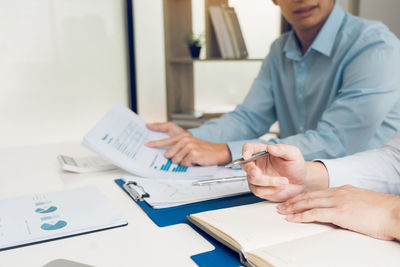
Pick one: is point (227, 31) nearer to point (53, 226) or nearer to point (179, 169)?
point (179, 169)

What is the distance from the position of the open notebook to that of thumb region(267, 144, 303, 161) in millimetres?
110

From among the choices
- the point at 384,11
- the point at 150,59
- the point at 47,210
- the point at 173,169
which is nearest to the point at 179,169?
the point at 173,169

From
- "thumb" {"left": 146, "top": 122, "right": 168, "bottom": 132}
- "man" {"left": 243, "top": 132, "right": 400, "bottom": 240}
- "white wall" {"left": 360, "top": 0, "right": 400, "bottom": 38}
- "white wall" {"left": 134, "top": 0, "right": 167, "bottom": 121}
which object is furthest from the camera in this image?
"white wall" {"left": 134, "top": 0, "right": 167, "bottom": 121}

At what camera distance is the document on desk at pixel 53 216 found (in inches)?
24.2

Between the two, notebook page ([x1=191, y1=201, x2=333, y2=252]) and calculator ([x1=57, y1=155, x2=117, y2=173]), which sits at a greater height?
notebook page ([x1=191, y1=201, x2=333, y2=252])

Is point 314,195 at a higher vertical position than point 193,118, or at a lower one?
higher

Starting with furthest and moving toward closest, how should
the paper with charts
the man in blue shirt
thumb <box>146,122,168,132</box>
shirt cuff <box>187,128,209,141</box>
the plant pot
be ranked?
1. the plant pot
2. shirt cuff <box>187,128,209,141</box>
3. thumb <box>146,122,168,132</box>
4. the man in blue shirt
5. the paper with charts

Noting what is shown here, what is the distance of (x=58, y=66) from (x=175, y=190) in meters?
1.87

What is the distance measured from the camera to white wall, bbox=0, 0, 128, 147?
2.26 m

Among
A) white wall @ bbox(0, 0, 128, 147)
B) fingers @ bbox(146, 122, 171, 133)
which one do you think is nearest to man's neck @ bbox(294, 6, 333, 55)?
fingers @ bbox(146, 122, 171, 133)

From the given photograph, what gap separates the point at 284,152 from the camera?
2.30 ft

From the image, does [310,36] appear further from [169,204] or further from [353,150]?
[169,204]

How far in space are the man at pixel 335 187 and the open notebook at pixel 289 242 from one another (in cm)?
2

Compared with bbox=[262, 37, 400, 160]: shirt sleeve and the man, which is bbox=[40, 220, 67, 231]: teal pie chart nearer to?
the man
